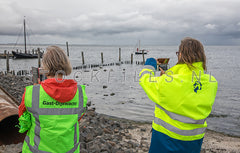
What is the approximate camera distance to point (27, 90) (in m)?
1.83

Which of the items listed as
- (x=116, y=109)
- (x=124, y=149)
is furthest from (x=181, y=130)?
(x=116, y=109)

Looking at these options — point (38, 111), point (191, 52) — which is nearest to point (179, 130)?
point (191, 52)

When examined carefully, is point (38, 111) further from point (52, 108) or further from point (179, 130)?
point (179, 130)

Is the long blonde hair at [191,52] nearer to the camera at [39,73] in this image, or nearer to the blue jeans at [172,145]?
the blue jeans at [172,145]

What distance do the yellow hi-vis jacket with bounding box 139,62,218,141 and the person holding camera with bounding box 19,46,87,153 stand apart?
83 centimetres

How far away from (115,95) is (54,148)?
11.6 m

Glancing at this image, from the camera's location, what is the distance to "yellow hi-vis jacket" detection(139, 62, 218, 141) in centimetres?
199

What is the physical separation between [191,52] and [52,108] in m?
1.54

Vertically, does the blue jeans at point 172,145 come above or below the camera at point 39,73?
below

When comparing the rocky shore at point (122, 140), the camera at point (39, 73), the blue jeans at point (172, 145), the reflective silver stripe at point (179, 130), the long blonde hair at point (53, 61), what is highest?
the long blonde hair at point (53, 61)

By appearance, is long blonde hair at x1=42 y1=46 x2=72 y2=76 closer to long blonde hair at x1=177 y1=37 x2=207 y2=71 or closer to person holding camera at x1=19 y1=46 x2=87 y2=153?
person holding camera at x1=19 y1=46 x2=87 y2=153

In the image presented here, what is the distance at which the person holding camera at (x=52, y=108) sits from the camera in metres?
1.84

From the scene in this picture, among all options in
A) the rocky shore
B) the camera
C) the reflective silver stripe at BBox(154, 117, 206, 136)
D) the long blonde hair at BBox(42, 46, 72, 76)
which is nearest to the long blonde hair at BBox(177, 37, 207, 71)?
the reflective silver stripe at BBox(154, 117, 206, 136)

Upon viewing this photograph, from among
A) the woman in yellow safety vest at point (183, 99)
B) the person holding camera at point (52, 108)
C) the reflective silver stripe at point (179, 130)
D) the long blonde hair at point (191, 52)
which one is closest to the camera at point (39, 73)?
the person holding camera at point (52, 108)
